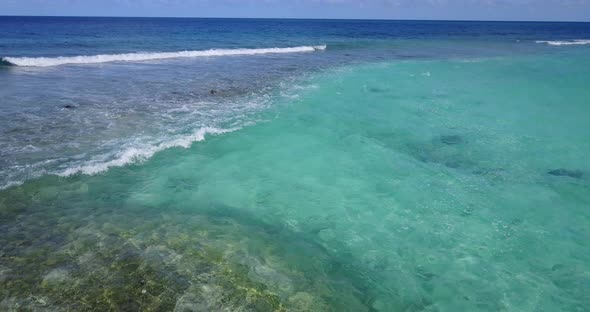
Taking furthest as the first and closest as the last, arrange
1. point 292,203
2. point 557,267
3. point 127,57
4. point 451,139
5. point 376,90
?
point 127,57 → point 376,90 → point 451,139 → point 292,203 → point 557,267

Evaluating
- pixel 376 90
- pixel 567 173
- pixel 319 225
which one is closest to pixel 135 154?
pixel 319 225

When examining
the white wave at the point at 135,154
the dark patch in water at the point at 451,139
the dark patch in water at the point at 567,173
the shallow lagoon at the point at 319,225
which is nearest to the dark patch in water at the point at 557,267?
the shallow lagoon at the point at 319,225

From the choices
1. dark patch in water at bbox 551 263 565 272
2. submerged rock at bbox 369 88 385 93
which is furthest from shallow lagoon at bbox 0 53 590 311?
submerged rock at bbox 369 88 385 93

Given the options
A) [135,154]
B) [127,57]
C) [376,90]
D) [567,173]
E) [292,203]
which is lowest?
[567,173]

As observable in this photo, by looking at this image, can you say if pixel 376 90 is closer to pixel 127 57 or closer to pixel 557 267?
pixel 557 267

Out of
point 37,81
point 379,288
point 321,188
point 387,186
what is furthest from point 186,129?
point 37,81

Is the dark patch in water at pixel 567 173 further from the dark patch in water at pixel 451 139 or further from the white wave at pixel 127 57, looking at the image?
the white wave at pixel 127 57
